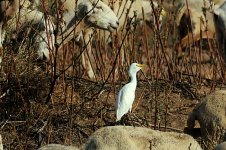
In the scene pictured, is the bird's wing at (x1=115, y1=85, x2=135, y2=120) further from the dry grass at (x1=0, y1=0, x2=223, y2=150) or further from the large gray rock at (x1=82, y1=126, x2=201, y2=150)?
the large gray rock at (x1=82, y1=126, x2=201, y2=150)

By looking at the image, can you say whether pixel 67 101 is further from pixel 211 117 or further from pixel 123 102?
pixel 211 117

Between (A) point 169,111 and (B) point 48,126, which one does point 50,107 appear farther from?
(A) point 169,111

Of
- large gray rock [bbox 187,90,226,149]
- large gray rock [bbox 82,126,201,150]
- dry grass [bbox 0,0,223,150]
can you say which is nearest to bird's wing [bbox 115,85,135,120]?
dry grass [bbox 0,0,223,150]

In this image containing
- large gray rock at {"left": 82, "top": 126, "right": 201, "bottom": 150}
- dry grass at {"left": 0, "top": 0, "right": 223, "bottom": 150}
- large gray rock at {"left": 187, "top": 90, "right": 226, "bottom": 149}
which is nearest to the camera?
large gray rock at {"left": 82, "top": 126, "right": 201, "bottom": 150}

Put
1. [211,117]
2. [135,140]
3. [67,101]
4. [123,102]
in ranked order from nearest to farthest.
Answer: [135,140]
[123,102]
[211,117]
[67,101]

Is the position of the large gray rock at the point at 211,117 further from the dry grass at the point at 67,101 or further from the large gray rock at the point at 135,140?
the large gray rock at the point at 135,140

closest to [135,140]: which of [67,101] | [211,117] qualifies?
[211,117]

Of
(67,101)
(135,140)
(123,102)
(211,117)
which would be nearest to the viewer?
(135,140)

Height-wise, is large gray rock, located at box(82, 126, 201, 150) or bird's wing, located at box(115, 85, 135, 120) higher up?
bird's wing, located at box(115, 85, 135, 120)

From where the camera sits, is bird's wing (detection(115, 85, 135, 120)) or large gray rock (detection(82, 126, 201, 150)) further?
bird's wing (detection(115, 85, 135, 120))

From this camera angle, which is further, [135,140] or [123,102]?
[123,102]

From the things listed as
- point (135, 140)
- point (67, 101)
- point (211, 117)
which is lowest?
point (135, 140)

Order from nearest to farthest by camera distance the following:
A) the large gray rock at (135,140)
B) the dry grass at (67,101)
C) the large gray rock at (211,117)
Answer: the large gray rock at (135,140)
the large gray rock at (211,117)
the dry grass at (67,101)

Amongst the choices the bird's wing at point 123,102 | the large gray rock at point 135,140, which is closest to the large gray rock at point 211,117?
the bird's wing at point 123,102
